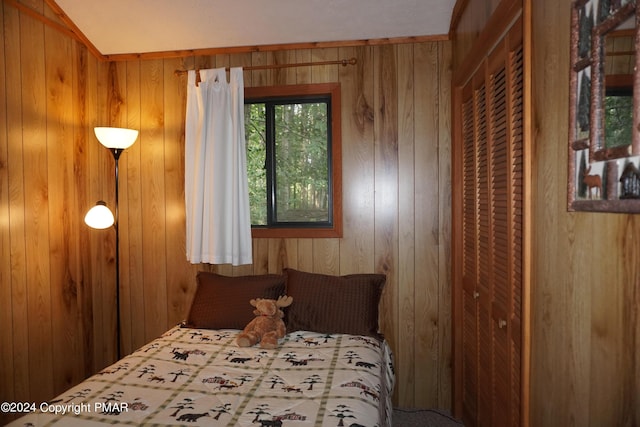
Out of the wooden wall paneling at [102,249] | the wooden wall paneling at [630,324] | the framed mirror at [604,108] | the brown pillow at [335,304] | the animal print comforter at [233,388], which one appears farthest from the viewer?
the wooden wall paneling at [102,249]

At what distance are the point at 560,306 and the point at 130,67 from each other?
314 centimetres

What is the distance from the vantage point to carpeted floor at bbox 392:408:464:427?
264 centimetres

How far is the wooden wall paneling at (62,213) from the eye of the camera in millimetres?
2738

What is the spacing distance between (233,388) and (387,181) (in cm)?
164

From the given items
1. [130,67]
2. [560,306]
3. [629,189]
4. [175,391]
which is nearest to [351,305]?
[175,391]

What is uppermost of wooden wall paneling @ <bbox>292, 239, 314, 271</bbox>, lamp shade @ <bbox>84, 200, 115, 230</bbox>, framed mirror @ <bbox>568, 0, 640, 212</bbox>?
framed mirror @ <bbox>568, 0, 640, 212</bbox>

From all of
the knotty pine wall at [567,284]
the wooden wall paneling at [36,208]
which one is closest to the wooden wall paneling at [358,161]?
the knotty pine wall at [567,284]

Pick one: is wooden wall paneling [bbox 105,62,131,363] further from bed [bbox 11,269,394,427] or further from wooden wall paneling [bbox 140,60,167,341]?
bed [bbox 11,269,394,427]

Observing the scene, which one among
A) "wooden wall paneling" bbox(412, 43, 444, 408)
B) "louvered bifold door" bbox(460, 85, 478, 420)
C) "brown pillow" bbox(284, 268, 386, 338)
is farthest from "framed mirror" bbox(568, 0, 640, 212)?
"wooden wall paneling" bbox(412, 43, 444, 408)

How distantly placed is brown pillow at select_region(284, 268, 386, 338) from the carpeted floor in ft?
1.99

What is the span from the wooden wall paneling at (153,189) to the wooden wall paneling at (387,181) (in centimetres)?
155

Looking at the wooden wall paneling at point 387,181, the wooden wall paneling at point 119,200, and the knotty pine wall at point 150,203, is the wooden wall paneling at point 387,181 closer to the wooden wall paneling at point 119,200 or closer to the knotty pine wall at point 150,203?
the knotty pine wall at point 150,203

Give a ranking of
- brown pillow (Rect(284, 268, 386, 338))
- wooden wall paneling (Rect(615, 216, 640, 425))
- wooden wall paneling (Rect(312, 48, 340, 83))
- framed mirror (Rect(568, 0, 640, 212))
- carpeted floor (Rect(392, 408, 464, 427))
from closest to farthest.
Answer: framed mirror (Rect(568, 0, 640, 212)) < wooden wall paneling (Rect(615, 216, 640, 425)) < brown pillow (Rect(284, 268, 386, 338)) < carpeted floor (Rect(392, 408, 464, 427)) < wooden wall paneling (Rect(312, 48, 340, 83))

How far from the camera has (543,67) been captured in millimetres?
1293
